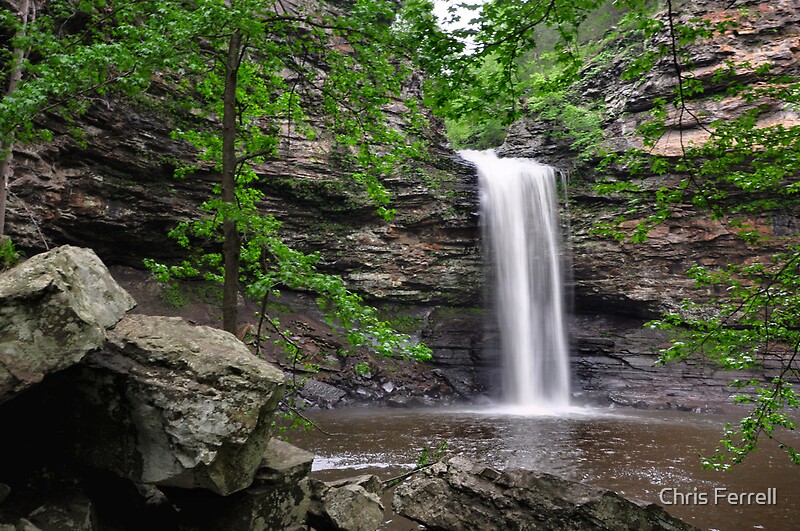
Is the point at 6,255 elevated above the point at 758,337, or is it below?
above

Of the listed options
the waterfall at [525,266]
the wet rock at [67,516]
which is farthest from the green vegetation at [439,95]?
the waterfall at [525,266]

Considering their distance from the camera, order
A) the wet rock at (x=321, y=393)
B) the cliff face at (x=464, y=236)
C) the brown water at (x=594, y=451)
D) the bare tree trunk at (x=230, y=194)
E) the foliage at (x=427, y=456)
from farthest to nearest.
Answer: the cliff face at (x=464, y=236)
the wet rock at (x=321, y=393)
the brown water at (x=594, y=451)
the foliage at (x=427, y=456)
the bare tree trunk at (x=230, y=194)

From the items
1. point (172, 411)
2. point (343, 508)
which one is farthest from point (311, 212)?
point (172, 411)

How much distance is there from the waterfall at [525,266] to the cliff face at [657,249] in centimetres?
87

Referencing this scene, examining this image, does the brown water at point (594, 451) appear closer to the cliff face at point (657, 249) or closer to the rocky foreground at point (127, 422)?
the rocky foreground at point (127, 422)

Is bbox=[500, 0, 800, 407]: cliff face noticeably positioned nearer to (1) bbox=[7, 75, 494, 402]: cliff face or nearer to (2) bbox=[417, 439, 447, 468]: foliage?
(1) bbox=[7, 75, 494, 402]: cliff face

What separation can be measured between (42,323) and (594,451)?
965cm

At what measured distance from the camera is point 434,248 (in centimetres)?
1995

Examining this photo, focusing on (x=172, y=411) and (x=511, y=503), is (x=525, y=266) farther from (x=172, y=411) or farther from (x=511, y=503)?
(x=172, y=411)

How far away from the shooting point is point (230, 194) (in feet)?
18.1

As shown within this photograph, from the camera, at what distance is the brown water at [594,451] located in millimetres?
6156

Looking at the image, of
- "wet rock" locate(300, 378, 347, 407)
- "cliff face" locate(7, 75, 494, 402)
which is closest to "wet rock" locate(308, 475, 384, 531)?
"wet rock" locate(300, 378, 347, 407)

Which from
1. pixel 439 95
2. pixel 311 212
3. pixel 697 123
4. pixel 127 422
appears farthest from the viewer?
pixel 311 212

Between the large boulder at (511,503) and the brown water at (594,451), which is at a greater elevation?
the large boulder at (511,503)
